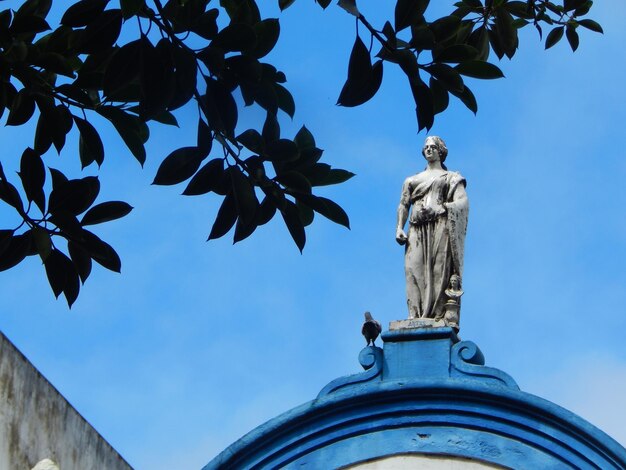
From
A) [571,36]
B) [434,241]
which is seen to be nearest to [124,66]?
[571,36]

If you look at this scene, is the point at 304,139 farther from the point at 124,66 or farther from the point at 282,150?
the point at 124,66

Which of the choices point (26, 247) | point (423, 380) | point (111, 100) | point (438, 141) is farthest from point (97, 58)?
point (438, 141)

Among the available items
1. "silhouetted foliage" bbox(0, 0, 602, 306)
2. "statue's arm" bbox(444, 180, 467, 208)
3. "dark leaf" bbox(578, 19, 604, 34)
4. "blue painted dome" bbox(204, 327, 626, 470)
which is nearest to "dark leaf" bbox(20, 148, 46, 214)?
"silhouetted foliage" bbox(0, 0, 602, 306)

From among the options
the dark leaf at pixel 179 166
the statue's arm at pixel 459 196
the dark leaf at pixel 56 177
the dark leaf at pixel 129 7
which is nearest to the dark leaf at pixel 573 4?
the dark leaf at pixel 179 166

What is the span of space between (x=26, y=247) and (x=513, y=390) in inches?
169

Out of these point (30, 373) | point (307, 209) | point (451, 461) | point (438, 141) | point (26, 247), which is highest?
point (438, 141)

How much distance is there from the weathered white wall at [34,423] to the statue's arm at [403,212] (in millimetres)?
2828

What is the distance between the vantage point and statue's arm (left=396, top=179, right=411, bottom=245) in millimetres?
10398

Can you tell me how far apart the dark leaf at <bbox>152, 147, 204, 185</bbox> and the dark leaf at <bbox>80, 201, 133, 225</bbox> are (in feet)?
0.54

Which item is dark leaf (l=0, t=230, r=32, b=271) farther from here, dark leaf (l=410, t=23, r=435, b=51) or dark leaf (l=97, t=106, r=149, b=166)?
dark leaf (l=410, t=23, r=435, b=51)

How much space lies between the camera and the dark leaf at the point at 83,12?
5.38 metres

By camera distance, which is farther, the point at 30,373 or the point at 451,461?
the point at 30,373

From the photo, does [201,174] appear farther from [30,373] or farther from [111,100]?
[30,373]

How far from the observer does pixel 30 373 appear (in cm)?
1076
